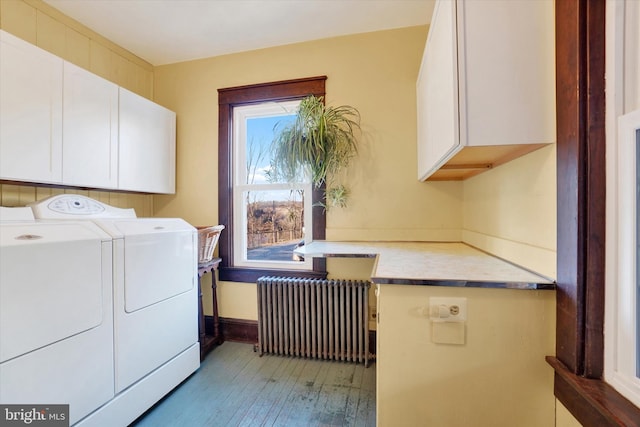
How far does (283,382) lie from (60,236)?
162 centimetres

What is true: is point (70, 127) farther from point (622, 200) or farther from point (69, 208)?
point (622, 200)

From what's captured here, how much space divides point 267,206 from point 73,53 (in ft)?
6.49

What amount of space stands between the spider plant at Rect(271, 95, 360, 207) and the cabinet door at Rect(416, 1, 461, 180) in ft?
2.20

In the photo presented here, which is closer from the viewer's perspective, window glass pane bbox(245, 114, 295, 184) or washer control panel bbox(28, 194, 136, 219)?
washer control panel bbox(28, 194, 136, 219)

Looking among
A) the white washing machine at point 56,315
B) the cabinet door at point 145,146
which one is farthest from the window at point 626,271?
the cabinet door at point 145,146

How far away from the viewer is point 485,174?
5.68 ft

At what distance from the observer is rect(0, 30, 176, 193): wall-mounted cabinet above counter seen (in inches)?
59.6

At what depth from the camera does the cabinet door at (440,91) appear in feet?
3.57

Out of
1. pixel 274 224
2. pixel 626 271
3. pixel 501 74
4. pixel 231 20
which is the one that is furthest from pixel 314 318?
pixel 231 20

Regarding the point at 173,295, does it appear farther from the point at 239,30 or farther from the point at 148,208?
the point at 239,30

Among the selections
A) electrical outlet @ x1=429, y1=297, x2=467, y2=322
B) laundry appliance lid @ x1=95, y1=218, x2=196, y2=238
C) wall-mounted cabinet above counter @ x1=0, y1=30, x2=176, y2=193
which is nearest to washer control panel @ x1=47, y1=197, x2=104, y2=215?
wall-mounted cabinet above counter @ x1=0, y1=30, x2=176, y2=193

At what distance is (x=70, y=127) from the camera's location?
5.90 ft

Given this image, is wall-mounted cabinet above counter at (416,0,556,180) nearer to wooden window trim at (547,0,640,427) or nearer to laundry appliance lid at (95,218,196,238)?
wooden window trim at (547,0,640,427)

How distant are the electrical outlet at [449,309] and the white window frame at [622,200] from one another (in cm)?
40
